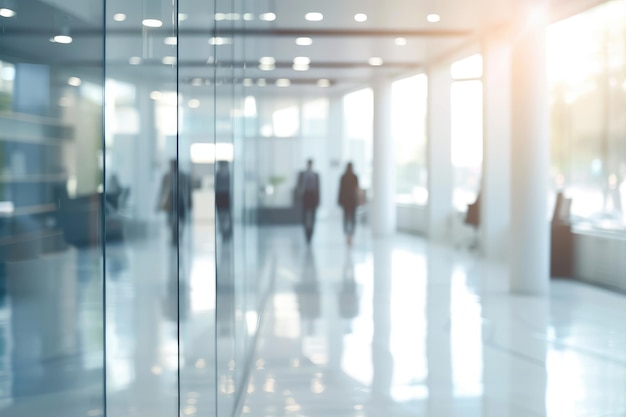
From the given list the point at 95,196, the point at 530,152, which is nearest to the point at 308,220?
the point at 530,152

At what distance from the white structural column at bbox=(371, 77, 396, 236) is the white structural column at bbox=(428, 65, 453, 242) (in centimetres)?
250

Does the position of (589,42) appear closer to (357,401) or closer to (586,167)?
(586,167)

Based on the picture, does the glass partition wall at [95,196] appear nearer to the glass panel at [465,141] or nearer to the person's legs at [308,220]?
the person's legs at [308,220]

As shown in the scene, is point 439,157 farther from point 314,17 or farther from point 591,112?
point 314,17

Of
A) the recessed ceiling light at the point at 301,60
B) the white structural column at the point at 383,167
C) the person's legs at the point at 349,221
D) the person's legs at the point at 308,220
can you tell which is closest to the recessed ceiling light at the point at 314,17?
the recessed ceiling light at the point at 301,60

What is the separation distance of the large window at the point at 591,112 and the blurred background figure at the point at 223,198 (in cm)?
980

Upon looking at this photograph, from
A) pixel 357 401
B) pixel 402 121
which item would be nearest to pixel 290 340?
Answer: pixel 357 401

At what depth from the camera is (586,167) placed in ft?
52.4

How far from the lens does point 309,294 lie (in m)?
12.7

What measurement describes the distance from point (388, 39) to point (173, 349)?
35.7 feet

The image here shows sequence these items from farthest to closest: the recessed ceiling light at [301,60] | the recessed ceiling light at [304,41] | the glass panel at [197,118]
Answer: the recessed ceiling light at [301,60], the recessed ceiling light at [304,41], the glass panel at [197,118]

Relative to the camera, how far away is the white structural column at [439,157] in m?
23.1

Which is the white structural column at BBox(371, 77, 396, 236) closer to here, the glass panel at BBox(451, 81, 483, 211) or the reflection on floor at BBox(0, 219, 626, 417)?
the glass panel at BBox(451, 81, 483, 211)

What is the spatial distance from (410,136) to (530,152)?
16.4 metres
